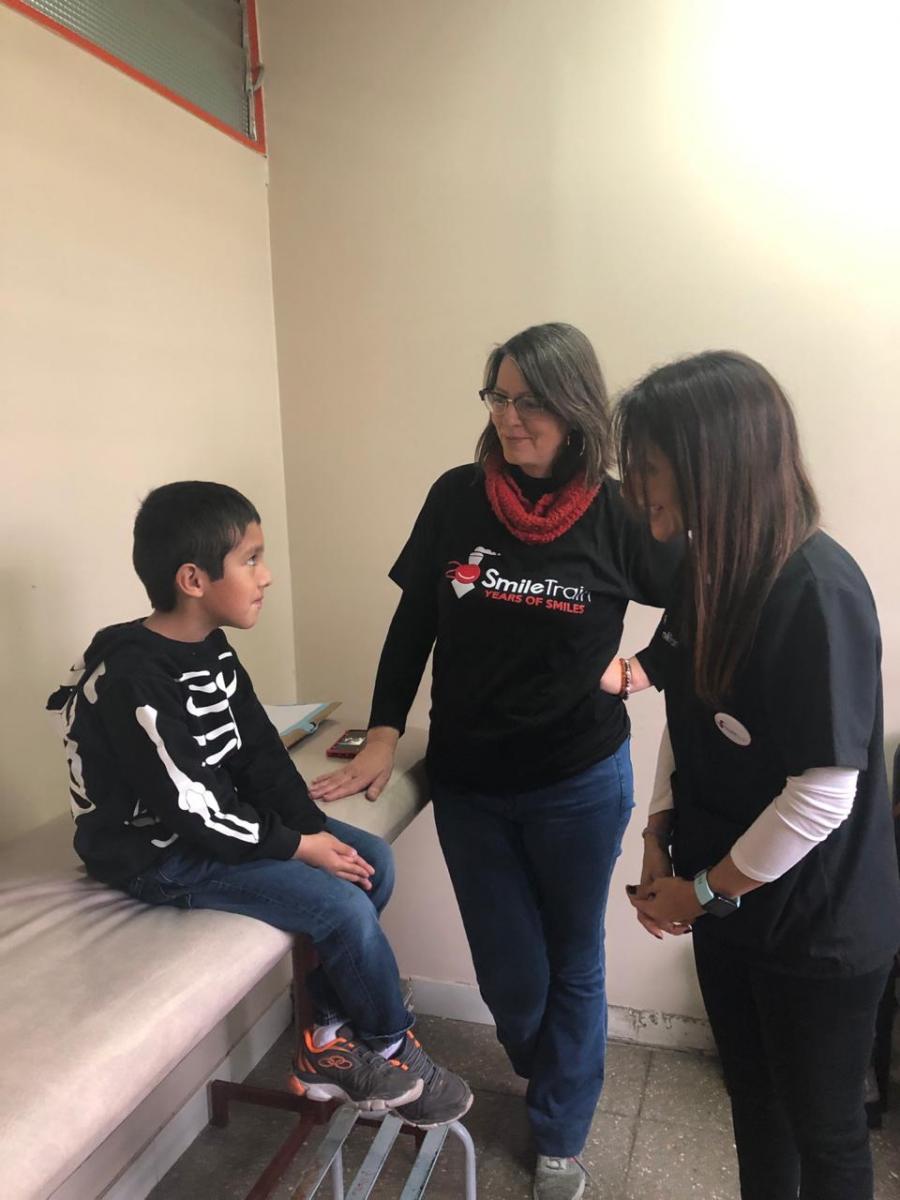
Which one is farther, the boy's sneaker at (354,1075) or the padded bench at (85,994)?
the boy's sneaker at (354,1075)

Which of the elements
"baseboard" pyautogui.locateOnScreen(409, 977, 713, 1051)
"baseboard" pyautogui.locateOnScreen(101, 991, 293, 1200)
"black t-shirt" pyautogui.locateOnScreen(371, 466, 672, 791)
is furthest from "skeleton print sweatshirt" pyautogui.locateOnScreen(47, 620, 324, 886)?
"baseboard" pyautogui.locateOnScreen(409, 977, 713, 1051)

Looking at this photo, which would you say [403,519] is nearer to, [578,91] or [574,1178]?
[578,91]

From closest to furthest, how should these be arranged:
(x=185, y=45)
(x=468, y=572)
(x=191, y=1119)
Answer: (x=468, y=572) < (x=185, y=45) < (x=191, y=1119)

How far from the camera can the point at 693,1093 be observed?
2.23 m

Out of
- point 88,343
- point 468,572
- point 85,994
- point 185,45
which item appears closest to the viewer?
point 85,994

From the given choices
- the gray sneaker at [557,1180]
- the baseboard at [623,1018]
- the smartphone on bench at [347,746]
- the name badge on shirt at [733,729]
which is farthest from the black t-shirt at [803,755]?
the baseboard at [623,1018]

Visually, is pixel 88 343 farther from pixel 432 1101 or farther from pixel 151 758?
pixel 432 1101

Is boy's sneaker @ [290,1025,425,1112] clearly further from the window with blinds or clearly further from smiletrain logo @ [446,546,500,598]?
the window with blinds

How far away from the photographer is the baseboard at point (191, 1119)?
1886mm

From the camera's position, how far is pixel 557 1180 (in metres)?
1.88

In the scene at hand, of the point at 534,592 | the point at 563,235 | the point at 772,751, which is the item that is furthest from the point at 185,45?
the point at 772,751

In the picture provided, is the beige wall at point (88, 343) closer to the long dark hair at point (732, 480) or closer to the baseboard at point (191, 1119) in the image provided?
the baseboard at point (191, 1119)

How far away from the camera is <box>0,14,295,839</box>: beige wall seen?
1.52 metres

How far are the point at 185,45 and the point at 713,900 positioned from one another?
202cm
